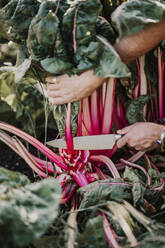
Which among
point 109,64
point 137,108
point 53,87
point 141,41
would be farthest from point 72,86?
point 137,108

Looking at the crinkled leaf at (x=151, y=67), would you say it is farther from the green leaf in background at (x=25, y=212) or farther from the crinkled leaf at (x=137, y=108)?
the green leaf in background at (x=25, y=212)

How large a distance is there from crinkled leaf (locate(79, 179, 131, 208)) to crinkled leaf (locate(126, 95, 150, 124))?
495 millimetres

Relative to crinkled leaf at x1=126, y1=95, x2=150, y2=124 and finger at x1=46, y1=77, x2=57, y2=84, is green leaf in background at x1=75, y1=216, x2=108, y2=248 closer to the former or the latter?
finger at x1=46, y1=77, x2=57, y2=84

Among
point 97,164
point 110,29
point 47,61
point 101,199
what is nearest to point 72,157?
point 97,164

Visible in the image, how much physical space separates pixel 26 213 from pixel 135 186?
2.10ft

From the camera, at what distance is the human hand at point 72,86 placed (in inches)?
54.7

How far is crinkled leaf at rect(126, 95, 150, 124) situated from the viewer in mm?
1785

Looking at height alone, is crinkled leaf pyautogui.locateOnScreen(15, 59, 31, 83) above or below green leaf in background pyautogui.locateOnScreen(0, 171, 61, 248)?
above

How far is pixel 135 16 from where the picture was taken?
1270 millimetres

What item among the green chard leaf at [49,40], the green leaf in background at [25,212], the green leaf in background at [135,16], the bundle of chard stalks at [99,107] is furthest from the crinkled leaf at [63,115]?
the green leaf in background at [25,212]

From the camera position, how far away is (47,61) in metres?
1.38

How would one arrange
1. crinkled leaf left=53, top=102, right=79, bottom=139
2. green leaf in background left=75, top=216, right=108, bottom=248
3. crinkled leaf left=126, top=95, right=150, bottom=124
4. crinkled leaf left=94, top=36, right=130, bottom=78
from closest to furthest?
green leaf in background left=75, top=216, right=108, bottom=248 < crinkled leaf left=94, top=36, right=130, bottom=78 < crinkled leaf left=53, top=102, right=79, bottom=139 < crinkled leaf left=126, top=95, right=150, bottom=124

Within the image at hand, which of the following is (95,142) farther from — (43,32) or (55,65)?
(43,32)

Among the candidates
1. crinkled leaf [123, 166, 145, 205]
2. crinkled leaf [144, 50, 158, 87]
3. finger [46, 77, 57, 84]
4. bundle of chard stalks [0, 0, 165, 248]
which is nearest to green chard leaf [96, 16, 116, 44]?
→ bundle of chard stalks [0, 0, 165, 248]
